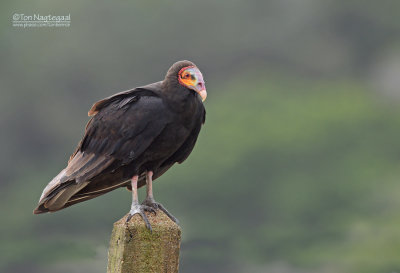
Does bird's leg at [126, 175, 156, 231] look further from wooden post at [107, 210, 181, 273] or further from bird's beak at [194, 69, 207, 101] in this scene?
bird's beak at [194, 69, 207, 101]

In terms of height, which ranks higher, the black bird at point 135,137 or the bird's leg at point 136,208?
the black bird at point 135,137

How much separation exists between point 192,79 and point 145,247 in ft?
4.91

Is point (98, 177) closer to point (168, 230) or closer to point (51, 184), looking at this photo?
point (51, 184)

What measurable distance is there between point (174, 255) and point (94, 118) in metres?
1.49

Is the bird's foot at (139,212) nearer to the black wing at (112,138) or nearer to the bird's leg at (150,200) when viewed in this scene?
the bird's leg at (150,200)

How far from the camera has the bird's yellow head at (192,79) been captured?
580 cm

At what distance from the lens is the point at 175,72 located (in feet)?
19.3

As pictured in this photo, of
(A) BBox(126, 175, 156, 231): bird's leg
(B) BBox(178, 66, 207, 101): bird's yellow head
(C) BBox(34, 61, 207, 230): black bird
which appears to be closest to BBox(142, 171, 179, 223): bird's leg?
(C) BBox(34, 61, 207, 230): black bird

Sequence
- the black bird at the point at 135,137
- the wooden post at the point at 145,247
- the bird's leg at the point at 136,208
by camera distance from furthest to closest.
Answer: the black bird at the point at 135,137 < the bird's leg at the point at 136,208 < the wooden post at the point at 145,247

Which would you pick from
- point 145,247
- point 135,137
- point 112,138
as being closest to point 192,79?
point 135,137

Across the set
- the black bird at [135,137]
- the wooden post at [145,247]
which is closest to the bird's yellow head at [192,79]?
the black bird at [135,137]

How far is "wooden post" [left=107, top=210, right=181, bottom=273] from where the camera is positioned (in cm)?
565

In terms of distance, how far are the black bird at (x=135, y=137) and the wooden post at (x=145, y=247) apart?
0.10 m

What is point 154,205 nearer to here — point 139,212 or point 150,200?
point 150,200
